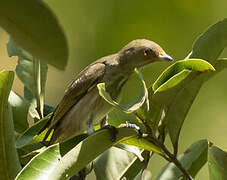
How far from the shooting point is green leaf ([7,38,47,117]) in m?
2.12

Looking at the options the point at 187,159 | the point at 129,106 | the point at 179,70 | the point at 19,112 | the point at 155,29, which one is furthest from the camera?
the point at 19,112

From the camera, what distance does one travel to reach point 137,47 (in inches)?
99.3

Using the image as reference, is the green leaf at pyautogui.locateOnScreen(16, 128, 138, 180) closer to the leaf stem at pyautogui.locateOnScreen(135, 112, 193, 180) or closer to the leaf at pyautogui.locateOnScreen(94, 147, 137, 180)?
the leaf stem at pyautogui.locateOnScreen(135, 112, 193, 180)

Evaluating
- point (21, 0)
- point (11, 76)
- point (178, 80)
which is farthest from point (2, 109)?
point (21, 0)

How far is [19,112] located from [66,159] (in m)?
0.71

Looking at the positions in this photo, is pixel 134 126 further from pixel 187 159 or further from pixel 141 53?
pixel 141 53

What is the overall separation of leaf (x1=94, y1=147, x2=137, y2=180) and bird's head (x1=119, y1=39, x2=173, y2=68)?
56cm

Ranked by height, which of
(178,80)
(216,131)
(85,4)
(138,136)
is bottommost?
(216,131)

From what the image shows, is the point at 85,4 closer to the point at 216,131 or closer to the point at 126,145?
the point at 126,145

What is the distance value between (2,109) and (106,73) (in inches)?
49.7

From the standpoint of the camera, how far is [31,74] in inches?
84.8

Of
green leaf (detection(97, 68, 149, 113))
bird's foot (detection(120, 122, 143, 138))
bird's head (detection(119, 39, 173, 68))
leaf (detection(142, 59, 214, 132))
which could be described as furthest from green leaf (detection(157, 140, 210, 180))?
green leaf (detection(97, 68, 149, 113))

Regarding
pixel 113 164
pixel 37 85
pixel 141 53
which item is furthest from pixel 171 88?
pixel 141 53

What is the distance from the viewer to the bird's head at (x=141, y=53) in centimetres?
230
